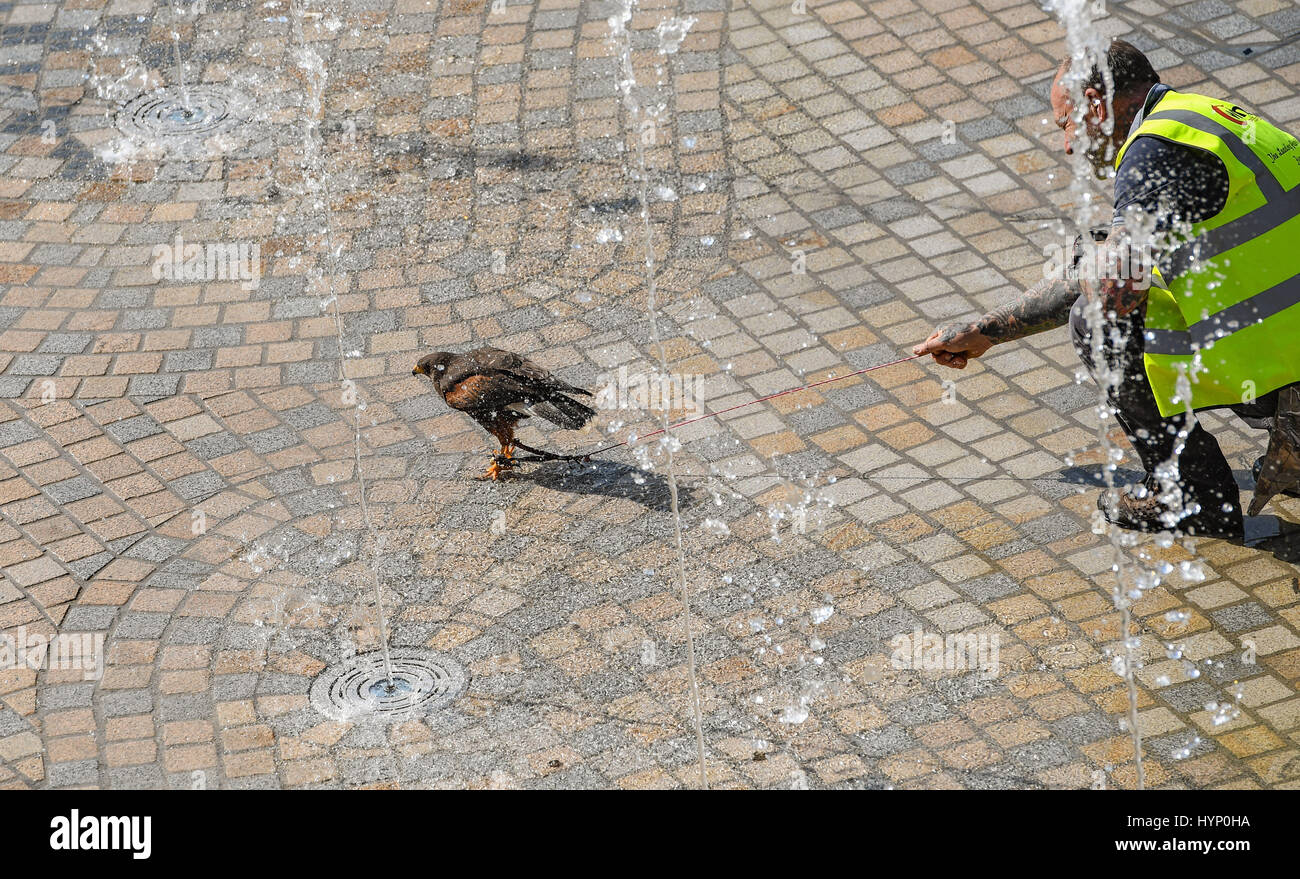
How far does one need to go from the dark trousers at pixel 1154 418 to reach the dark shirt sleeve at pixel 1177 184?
1.35ft

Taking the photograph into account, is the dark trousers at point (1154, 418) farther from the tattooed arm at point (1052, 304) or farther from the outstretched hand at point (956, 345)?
the outstretched hand at point (956, 345)

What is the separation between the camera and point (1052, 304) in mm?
5520

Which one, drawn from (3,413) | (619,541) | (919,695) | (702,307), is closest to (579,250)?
(702,307)

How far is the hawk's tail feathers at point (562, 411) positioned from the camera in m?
5.95

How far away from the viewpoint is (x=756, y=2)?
9023mm

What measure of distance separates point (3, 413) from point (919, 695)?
3.97 metres

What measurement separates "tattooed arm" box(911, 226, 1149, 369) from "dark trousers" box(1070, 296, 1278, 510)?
0.26ft

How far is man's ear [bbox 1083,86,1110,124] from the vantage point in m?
5.29

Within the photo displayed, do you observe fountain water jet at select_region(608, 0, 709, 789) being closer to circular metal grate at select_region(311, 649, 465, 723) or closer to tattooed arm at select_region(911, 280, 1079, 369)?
circular metal grate at select_region(311, 649, 465, 723)

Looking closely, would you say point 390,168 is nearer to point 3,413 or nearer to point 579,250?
point 579,250

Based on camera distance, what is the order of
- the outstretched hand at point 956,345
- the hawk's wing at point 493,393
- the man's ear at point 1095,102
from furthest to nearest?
the hawk's wing at point 493,393 < the outstretched hand at point 956,345 < the man's ear at point 1095,102

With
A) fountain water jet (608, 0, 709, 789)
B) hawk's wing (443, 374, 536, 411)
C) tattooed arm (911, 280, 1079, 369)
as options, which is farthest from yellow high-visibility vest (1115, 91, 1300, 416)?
hawk's wing (443, 374, 536, 411)

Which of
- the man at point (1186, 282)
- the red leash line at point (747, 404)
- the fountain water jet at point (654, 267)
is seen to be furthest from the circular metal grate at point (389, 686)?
Answer: the man at point (1186, 282)
